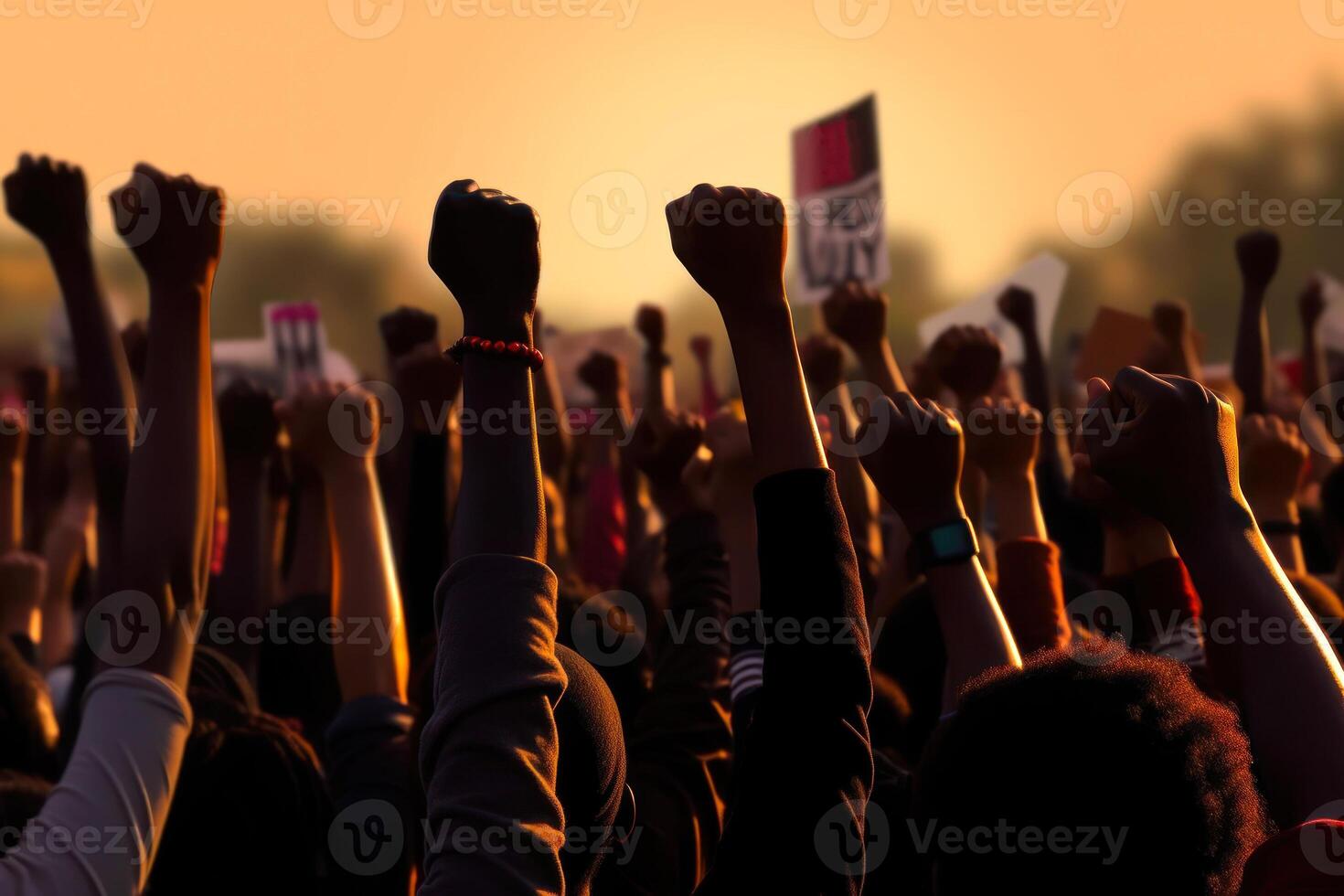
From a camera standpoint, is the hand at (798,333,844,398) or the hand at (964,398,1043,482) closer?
the hand at (964,398,1043,482)

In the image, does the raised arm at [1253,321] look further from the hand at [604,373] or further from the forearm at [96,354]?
the forearm at [96,354]

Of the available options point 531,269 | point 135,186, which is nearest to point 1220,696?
point 531,269

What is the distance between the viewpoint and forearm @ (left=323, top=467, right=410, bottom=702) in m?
3.07

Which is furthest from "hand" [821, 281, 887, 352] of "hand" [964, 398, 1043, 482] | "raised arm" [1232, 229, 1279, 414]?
"raised arm" [1232, 229, 1279, 414]

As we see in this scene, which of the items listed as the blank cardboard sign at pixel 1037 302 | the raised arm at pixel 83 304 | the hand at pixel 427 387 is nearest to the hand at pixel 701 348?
the blank cardboard sign at pixel 1037 302

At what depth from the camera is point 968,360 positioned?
4.41 m

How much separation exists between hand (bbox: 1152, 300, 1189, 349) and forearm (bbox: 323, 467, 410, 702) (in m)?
Result: 4.13

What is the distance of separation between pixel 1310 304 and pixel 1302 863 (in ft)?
20.6

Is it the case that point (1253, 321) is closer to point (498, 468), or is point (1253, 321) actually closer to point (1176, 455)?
point (1176, 455)

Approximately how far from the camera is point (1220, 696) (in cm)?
234

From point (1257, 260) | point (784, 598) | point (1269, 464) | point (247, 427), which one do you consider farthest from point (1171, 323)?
point (784, 598)

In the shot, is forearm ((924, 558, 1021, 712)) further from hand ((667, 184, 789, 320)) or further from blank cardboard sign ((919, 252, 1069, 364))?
blank cardboard sign ((919, 252, 1069, 364))

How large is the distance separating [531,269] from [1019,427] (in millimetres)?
1691

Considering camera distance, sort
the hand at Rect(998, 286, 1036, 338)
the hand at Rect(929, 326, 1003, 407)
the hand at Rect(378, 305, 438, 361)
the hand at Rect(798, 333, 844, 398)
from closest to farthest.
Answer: the hand at Rect(929, 326, 1003, 407)
the hand at Rect(378, 305, 438, 361)
the hand at Rect(798, 333, 844, 398)
the hand at Rect(998, 286, 1036, 338)
